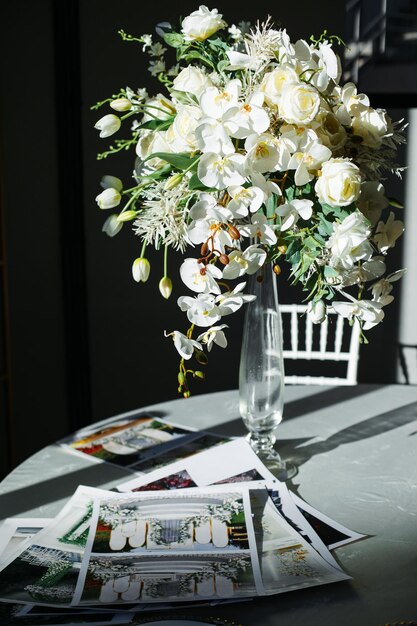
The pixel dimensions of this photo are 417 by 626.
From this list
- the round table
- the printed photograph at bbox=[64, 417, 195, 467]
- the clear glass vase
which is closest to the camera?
the round table

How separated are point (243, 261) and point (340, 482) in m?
0.47

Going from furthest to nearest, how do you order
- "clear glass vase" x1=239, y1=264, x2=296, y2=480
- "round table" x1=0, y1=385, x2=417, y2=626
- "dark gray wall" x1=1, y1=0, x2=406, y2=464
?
"dark gray wall" x1=1, y1=0, x2=406, y2=464 → "clear glass vase" x1=239, y1=264, x2=296, y2=480 → "round table" x1=0, y1=385, x2=417, y2=626

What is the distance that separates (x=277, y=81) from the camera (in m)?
1.10

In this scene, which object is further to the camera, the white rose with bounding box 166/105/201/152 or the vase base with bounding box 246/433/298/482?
the vase base with bounding box 246/433/298/482

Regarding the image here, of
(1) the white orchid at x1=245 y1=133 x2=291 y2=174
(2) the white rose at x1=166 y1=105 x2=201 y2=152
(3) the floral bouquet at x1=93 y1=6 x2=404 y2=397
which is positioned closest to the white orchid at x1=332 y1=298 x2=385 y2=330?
(3) the floral bouquet at x1=93 y1=6 x2=404 y2=397

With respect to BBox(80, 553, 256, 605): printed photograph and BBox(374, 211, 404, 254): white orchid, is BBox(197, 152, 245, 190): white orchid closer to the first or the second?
BBox(374, 211, 404, 254): white orchid

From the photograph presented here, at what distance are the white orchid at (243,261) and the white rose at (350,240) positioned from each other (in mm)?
102

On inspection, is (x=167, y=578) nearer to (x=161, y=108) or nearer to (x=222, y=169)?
(x=222, y=169)

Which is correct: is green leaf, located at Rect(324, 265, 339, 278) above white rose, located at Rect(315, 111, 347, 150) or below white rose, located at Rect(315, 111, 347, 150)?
below

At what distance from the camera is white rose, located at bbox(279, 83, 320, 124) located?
3.47 feet

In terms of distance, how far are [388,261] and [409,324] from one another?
0.86ft

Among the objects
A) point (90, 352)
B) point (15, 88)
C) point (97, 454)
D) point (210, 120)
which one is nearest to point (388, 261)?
point (90, 352)

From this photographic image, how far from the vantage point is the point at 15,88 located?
2936mm

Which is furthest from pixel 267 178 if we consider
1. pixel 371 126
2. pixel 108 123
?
pixel 108 123
